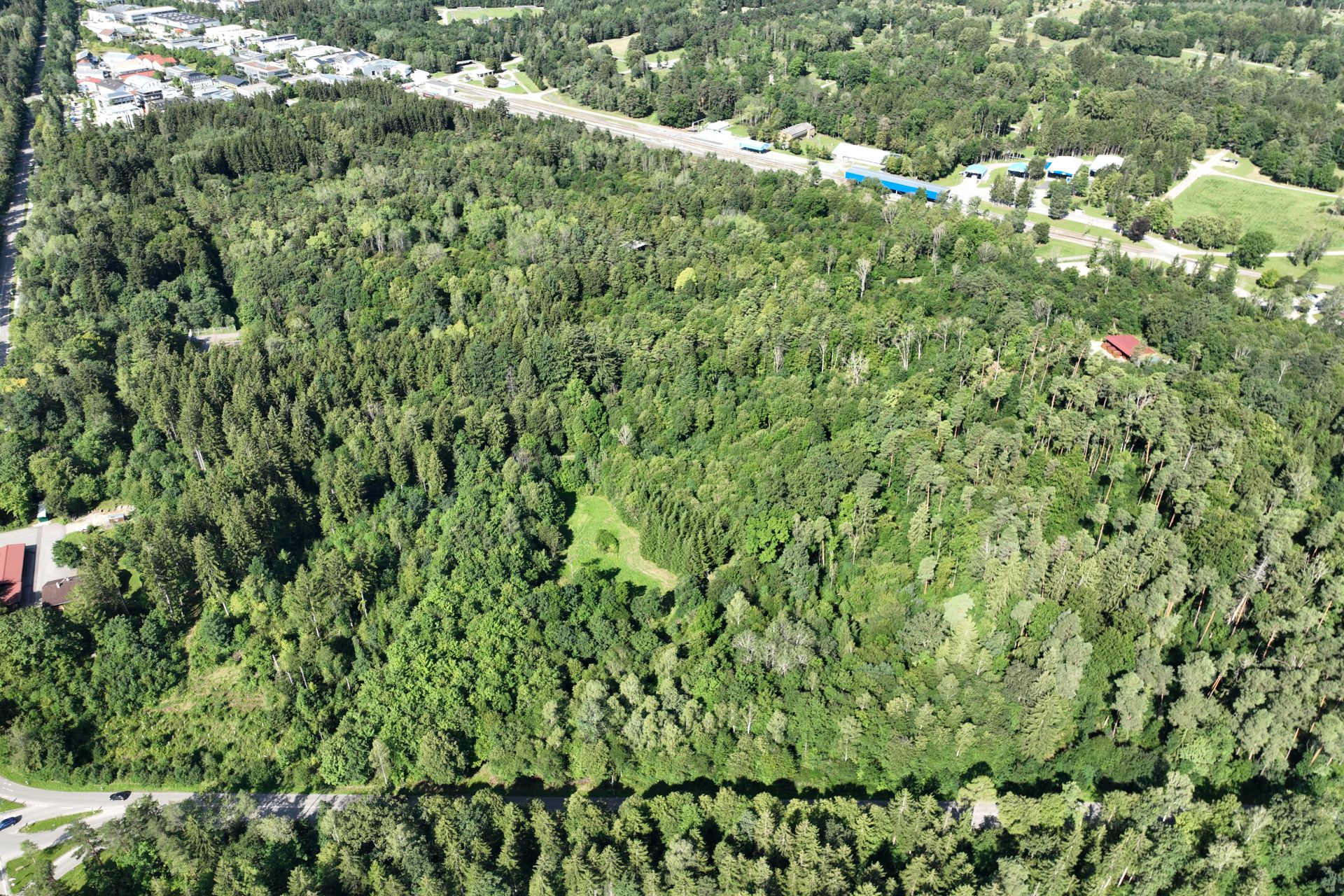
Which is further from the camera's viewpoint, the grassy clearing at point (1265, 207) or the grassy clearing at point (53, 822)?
the grassy clearing at point (1265, 207)

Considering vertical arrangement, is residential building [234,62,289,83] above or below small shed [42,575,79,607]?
above

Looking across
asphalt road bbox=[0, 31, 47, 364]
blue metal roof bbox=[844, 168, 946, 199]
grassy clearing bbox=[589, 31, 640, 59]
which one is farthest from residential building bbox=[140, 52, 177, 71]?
blue metal roof bbox=[844, 168, 946, 199]

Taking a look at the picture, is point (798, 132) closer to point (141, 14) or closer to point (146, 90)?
point (146, 90)

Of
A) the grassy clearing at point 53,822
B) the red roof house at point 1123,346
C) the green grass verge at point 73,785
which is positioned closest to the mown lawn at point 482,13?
the red roof house at point 1123,346

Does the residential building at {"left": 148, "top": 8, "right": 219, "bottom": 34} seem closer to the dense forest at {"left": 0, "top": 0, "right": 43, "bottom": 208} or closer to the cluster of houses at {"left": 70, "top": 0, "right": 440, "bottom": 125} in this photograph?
the cluster of houses at {"left": 70, "top": 0, "right": 440, "bottom": 125}

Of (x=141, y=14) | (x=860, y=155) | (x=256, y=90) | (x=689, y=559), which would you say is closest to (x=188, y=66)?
(x=256, y=90)

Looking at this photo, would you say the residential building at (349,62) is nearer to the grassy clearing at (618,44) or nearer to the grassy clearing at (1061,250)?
the grassy clearing at (618,44)
